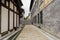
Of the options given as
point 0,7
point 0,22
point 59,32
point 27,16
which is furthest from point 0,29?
point 27,16

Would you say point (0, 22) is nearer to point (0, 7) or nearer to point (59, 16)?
point (0, 7)

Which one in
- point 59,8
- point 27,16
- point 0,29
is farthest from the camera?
point 27,16

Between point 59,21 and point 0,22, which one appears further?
point 0,22

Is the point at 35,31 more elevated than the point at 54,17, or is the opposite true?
the point at 54,17

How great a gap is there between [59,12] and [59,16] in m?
0.21

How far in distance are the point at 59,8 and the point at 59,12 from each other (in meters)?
0.21

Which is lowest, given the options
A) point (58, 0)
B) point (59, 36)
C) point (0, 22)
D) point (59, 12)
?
point (59, 36)

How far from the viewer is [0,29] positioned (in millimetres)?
8305

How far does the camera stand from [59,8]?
7.36m

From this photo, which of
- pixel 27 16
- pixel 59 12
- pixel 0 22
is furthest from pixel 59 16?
pixel 27 16

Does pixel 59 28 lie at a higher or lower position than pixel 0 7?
lower

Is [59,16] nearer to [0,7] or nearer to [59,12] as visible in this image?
[59,12]

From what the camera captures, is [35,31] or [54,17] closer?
[54,17]

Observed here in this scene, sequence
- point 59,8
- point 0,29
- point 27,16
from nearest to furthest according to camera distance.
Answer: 1. point 59,8
2. point 0,29
3. point 27,16
